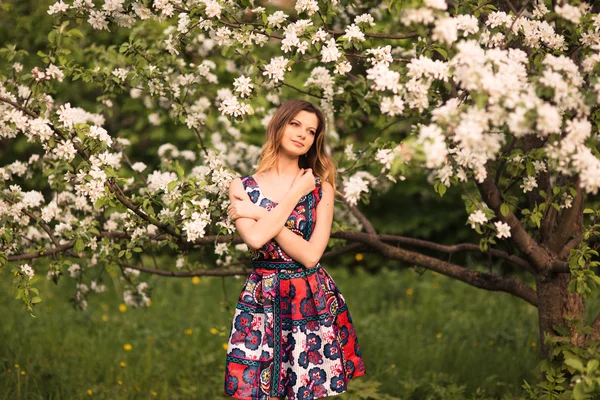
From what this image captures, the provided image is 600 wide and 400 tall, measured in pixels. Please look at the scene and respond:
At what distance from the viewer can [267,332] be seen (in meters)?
2.74

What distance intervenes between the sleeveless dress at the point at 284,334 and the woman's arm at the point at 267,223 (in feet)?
0.35

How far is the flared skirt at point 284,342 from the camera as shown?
108 inches

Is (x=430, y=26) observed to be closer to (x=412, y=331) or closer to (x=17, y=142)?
(x=412, y=331)

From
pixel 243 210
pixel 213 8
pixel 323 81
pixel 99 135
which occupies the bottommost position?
pixel 243 210

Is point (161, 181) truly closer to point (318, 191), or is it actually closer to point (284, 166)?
point (284, 166)

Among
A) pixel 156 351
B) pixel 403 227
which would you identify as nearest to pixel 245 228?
pixel 156 351

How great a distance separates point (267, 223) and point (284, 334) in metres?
0.48

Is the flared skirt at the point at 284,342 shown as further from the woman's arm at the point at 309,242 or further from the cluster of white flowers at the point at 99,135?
the cluster of white flowers at the point at 99,135

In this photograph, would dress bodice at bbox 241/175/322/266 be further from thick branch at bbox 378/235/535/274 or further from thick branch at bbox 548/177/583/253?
thick branch at bbox 548/177/583/253

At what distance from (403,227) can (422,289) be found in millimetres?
786

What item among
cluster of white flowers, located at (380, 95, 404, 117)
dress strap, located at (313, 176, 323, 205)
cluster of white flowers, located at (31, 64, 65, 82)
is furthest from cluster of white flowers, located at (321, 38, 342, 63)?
cluster of white flowers, located at (31, 64, 65, 82)

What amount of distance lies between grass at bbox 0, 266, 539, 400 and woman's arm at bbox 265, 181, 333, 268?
31.1 inches

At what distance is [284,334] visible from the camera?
279cm

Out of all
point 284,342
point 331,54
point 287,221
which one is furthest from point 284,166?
point 284,342
